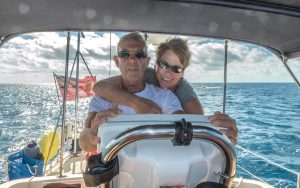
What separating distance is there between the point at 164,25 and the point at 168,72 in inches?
12.2

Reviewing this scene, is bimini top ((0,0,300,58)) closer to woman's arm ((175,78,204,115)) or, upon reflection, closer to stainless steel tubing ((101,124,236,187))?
woman's arm ((175,78,204,115))

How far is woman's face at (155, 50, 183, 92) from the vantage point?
2.07 meters

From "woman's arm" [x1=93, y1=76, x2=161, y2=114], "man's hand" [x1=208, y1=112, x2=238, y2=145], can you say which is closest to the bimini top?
"woman's arm" [x1=93, y1=76, x2=161, y2=114]

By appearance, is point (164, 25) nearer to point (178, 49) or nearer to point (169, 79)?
point (178, 49)

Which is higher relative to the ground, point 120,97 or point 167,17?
point 167,17

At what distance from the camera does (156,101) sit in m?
1.93

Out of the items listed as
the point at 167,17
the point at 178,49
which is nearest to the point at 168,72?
the point at 178,49

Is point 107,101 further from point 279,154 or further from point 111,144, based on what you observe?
point 279,154

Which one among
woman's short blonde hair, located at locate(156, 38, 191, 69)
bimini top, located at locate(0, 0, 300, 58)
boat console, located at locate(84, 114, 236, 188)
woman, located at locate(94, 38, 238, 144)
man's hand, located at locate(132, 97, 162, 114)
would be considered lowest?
boat console, located at locate(84, 114, 236, 188)

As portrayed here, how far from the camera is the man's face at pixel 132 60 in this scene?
1.87 metres

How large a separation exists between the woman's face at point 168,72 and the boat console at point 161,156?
3.52 feet

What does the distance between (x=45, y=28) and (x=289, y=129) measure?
17.0m

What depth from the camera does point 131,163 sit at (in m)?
0.95

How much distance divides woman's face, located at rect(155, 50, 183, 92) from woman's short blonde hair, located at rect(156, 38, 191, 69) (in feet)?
0.08
